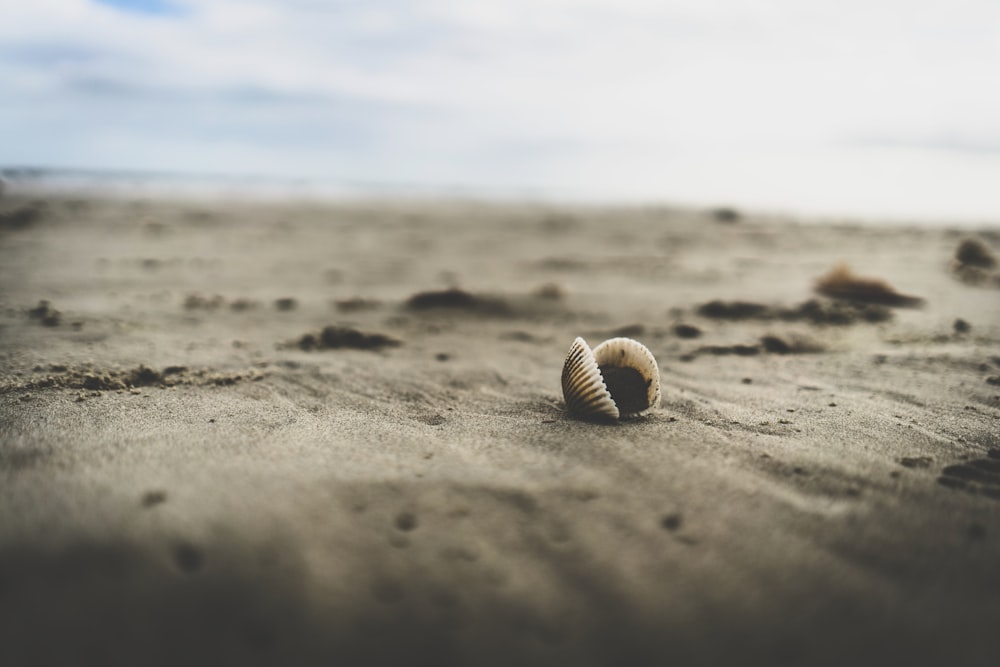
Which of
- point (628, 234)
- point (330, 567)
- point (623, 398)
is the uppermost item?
point (628, 234)

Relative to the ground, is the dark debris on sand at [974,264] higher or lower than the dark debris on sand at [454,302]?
higher

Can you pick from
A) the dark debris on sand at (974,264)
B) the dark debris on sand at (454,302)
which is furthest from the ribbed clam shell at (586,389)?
the dark debris on sand at (974,264)

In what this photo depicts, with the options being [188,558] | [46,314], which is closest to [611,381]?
[188,558]

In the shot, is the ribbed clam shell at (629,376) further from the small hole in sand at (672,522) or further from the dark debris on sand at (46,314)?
the dark debris on sand at (46,314)

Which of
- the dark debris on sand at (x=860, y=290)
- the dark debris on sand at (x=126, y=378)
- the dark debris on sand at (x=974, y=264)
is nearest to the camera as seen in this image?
the dark debris on sand at (x=126, y=378)

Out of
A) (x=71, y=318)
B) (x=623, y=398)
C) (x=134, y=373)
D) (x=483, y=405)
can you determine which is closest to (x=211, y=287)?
(x=71, y=318)

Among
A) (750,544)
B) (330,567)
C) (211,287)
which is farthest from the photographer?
(211,287)

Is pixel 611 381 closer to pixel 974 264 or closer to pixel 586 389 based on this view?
pixel 586 389

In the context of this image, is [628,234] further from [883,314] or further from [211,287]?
[211,287]
